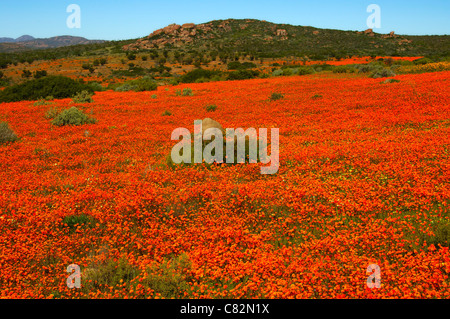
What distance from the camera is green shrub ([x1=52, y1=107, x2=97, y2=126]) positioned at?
66.2 ft

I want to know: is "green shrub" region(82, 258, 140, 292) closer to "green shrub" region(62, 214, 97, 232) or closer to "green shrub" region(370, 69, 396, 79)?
"green shrub" region(62, 214, 97, 232)

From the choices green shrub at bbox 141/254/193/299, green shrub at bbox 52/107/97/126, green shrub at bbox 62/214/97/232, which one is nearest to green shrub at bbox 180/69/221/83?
green shrub at bbox 52/107/97/126

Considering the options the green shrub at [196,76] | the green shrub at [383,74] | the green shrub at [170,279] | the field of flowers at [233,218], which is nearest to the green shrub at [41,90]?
the green shrub at [196,76]

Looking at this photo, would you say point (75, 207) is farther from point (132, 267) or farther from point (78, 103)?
point (78, 103)

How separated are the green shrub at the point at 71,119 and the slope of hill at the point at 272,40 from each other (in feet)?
234

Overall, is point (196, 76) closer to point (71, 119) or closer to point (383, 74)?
point (383, 74)

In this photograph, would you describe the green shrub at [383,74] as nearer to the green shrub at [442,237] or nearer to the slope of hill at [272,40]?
the green shrub at [442,237]

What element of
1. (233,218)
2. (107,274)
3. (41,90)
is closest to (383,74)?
(233,218)

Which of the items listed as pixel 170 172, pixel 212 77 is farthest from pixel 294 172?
pixel 212 77

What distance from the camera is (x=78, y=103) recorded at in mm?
29422

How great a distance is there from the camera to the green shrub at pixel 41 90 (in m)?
34.5

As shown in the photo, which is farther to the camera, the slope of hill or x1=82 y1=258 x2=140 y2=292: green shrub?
the slope of hill

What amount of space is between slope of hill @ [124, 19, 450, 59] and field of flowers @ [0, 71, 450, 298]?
3080 inches
